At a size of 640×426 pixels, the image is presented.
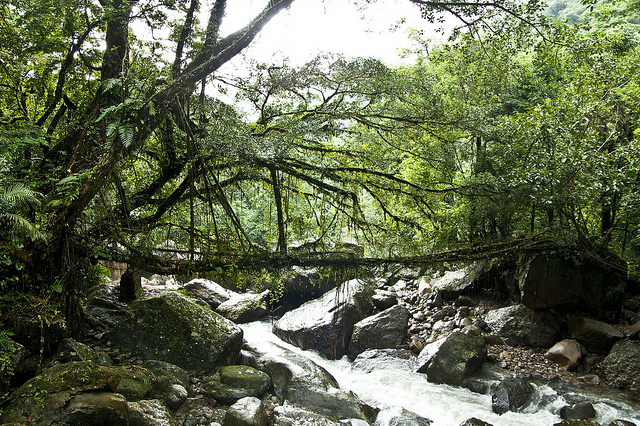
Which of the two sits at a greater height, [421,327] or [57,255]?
[57,255]

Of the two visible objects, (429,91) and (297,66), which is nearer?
(297,66)

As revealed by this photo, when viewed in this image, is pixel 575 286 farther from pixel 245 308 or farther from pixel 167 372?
pixel 167 372

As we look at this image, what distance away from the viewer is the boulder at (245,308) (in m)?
11.1

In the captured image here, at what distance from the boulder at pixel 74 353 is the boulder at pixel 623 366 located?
9192mm

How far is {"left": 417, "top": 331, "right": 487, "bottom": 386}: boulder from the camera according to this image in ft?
25.1

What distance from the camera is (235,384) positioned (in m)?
6.01

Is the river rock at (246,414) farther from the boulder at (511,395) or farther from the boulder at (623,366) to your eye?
the boulder at (623,366)

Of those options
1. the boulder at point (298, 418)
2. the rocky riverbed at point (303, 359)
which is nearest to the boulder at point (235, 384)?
the rocky riverbed at point (303, 359)

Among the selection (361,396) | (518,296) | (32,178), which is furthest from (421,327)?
(32,178)

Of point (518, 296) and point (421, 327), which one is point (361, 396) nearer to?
point (421, 327)

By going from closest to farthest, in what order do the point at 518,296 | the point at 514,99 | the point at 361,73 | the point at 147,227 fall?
the point at 147,227
the point at 361,73
the point at 518,296
the point at 514,99

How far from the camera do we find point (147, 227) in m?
6.37

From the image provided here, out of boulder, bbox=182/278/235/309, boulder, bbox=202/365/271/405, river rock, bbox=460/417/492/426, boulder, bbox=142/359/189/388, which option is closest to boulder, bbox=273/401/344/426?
boulder, bbox=202/365/271/405

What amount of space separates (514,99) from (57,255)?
14159 mm
